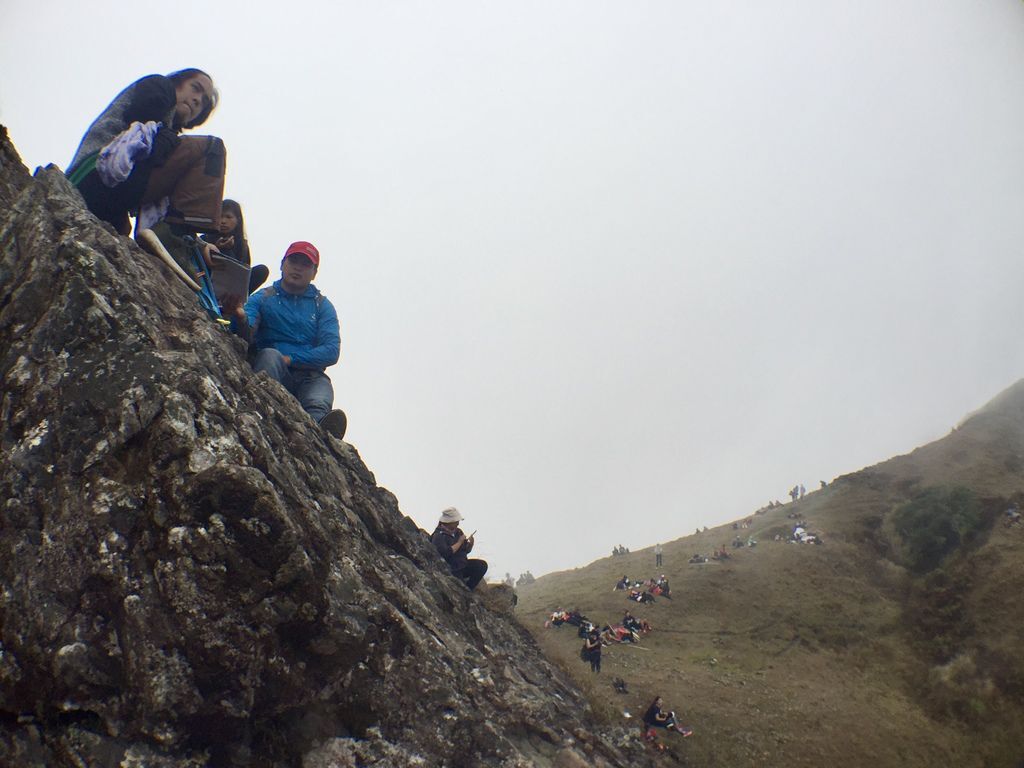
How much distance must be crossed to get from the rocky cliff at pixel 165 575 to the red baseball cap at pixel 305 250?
278cm

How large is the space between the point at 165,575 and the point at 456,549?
8756mm

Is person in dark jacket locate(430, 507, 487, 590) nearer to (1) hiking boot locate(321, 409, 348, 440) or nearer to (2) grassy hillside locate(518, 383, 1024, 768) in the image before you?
(1) hiking boot locate(321, 409, 348, 440)

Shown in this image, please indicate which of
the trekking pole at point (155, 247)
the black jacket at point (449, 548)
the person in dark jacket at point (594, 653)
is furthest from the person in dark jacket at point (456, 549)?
the person in dark jacket at point (594, 653)

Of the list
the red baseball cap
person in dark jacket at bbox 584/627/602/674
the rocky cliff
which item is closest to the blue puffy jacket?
the red baseball cap

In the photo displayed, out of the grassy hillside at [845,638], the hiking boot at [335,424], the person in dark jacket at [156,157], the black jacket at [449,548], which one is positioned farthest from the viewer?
the grassy hillside at [845,638]

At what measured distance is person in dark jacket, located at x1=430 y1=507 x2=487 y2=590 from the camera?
12641 mm

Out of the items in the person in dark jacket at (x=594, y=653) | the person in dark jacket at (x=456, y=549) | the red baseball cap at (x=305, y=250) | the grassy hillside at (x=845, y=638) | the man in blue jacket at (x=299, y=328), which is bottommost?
the grassy hillside at (x=845, y=638)

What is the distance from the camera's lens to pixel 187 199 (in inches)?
297

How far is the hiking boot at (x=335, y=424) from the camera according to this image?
10008mm

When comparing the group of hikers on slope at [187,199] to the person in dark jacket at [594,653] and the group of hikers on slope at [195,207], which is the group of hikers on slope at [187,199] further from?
the person in dark jacket at [594,653]

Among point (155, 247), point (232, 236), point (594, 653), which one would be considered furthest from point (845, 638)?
point (155, 247)

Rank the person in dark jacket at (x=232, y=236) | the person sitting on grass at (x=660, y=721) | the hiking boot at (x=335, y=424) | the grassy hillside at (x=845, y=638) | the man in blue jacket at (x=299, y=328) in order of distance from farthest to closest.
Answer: the grassy hillside at (x=845, y=638) < the person sitting on grass at (x=660, y=721) < the hiking boot at (x=335, y=424) < the man in blue jacket at (x=299, y=328) < the person in dark jacket at (x=232, y=236)

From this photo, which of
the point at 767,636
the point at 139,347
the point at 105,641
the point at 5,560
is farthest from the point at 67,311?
the point at 767,636

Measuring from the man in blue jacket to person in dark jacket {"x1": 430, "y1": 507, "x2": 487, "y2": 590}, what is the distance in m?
4.80
